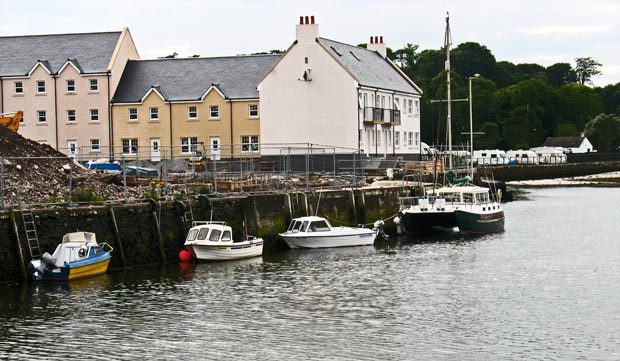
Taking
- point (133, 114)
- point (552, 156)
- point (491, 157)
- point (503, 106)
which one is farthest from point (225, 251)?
point (503, 106)

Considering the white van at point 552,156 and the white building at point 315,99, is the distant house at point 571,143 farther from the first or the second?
the white building at point 315,99

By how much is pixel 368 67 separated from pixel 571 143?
2985 inches

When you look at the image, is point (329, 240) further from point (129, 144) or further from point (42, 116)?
point (42, 116)

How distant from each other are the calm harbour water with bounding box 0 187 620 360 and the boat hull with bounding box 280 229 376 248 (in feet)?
2.38

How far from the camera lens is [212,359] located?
2623cm

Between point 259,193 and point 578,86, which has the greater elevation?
point 578,86

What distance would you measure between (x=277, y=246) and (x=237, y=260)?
488 cm

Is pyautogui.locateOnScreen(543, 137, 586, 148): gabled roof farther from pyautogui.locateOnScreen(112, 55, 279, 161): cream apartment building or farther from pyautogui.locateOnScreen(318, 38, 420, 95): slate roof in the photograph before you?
pyautogui.locateOnScreen(112, 55, 279, 161): cream apartment building

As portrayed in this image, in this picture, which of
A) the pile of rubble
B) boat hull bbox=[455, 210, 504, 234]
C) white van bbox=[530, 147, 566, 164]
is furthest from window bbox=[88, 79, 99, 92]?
white van bbox=[530, 147, 566, 164]

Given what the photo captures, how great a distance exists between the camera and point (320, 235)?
48406 millimetres

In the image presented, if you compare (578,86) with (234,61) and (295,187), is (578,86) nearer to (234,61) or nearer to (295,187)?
(234,61)

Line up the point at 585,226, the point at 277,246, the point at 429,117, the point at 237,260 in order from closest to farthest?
the point at 237,260 < the point at 277,246 < the point at 585,226 < the point at 429,117

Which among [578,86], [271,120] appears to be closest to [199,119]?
[271,120]

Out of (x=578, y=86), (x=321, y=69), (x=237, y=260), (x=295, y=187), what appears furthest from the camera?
(x=578, y=86)
